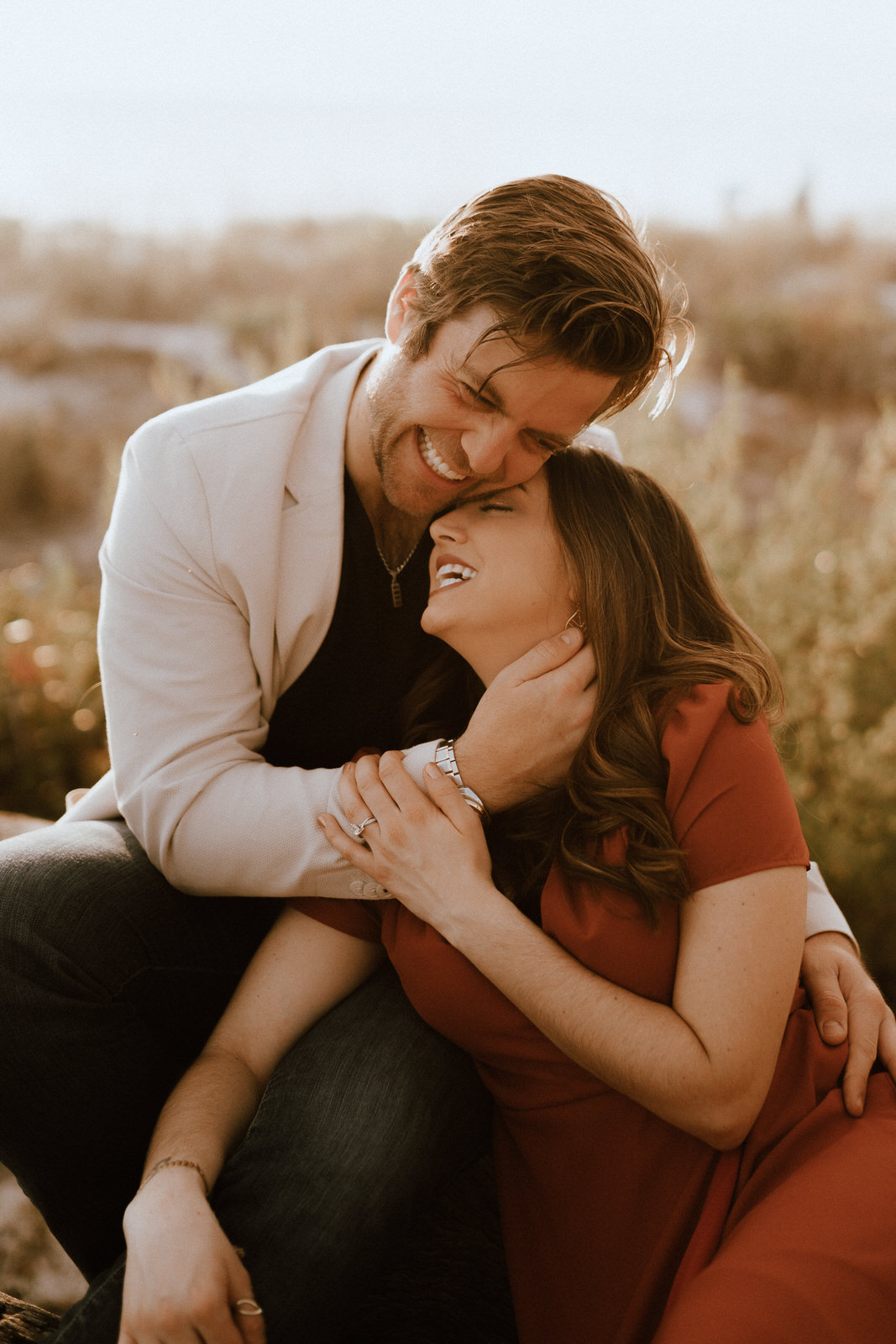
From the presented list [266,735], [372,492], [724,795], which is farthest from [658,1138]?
[372,492]

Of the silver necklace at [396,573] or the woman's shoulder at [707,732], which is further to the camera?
the silver necklace at [396,573]

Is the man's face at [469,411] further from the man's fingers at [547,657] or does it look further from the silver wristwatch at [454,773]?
the silver wristwatch at [454,773]

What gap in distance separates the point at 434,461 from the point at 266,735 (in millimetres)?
662

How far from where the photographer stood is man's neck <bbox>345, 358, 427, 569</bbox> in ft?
6.68

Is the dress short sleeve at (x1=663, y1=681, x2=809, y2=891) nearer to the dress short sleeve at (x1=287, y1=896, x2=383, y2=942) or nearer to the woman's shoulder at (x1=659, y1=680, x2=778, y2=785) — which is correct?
the woman's shoulder at (x1=659, y1=680, x2=778, y2=785)

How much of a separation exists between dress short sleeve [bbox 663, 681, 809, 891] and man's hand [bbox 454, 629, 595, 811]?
0.61ft

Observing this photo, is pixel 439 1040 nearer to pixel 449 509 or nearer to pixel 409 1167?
pixel 409 1167

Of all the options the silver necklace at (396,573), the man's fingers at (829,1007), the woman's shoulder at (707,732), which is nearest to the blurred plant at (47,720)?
the silver necklace at (396,573)

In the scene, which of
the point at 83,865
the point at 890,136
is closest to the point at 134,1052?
the point at 83,865

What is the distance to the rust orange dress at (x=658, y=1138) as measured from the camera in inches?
53.6

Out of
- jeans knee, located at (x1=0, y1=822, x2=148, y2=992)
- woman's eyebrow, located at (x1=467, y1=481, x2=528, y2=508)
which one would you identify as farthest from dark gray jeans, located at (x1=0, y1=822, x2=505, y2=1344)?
woman's eyebrow, located at (x1=467, y1=481, x2=528, y2=508)

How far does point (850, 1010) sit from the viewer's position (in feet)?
5.60

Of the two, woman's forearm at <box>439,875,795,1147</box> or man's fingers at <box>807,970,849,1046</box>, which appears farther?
man's fingers at <box>807,970,849,1046</box>

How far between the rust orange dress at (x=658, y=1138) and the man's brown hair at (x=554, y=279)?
637mm
